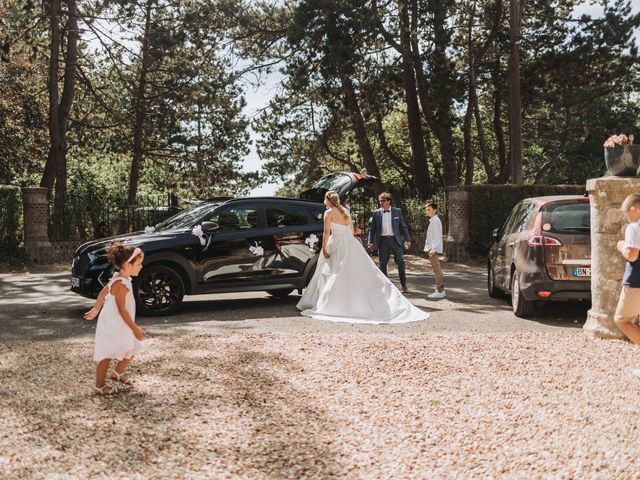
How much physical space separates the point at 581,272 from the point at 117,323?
21.1 ft

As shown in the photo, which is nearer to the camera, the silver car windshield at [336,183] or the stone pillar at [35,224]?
the silver car windshield at [336,183]

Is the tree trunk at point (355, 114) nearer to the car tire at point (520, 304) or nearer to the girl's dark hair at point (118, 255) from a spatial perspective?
the car tire at point (520, 304)

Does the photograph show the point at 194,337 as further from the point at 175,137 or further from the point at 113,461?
the point at 175,137

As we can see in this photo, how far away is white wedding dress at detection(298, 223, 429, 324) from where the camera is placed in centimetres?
1003

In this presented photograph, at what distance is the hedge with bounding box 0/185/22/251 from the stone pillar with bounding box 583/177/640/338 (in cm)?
1674

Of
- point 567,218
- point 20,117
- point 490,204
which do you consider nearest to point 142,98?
point 20,117

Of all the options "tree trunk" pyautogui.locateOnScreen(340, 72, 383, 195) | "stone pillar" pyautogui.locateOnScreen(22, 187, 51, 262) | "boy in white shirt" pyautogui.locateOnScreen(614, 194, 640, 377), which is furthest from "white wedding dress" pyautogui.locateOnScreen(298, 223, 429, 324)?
"tree trunk" pyautogui.locateOnScreen(340, 72, 383, 195)

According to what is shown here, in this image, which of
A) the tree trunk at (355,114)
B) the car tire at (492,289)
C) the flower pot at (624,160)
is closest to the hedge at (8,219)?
the tree trunk at (355,114)

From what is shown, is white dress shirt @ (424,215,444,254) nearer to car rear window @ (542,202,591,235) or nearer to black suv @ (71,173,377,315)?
black suv @ (71,173,377,315)

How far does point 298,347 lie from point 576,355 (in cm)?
284

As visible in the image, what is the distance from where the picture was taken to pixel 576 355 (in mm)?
6910

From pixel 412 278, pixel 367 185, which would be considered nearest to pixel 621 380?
pixel 412 278

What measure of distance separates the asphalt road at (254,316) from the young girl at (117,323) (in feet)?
9.44

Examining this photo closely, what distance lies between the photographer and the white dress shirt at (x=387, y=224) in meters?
12.7
